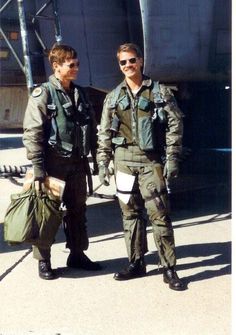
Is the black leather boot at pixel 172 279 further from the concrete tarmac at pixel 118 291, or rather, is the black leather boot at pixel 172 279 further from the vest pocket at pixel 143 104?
the vest pocket at pixel 143 104

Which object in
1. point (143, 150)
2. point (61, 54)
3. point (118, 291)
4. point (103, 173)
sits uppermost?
point (61, 54)

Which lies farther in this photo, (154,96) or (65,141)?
(65,141)

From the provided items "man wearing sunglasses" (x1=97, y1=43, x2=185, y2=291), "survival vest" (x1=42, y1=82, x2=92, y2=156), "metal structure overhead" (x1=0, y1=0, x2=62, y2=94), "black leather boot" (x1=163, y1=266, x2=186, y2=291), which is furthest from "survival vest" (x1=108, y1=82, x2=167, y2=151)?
"metal structure overhead" (x1=0, y1=0, x2=62, y2=94)

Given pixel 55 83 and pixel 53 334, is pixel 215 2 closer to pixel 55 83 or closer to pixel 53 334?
pixel 55 83

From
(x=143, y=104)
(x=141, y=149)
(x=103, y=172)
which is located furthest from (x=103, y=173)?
(x=143, y=104)

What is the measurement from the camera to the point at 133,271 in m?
4.86

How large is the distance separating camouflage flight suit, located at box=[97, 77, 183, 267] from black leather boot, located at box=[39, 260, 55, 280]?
71 cm

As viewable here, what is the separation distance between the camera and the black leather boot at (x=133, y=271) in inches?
190

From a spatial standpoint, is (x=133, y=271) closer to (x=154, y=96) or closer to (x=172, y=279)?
(x=172, y=279)

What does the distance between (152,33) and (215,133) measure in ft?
7.66

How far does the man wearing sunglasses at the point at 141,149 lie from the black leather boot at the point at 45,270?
544 mm

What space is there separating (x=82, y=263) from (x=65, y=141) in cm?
110

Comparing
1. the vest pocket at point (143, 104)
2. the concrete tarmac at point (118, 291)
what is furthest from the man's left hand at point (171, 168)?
the concrete tarmac at point (118, 291)

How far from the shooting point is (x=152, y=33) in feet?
20.1
